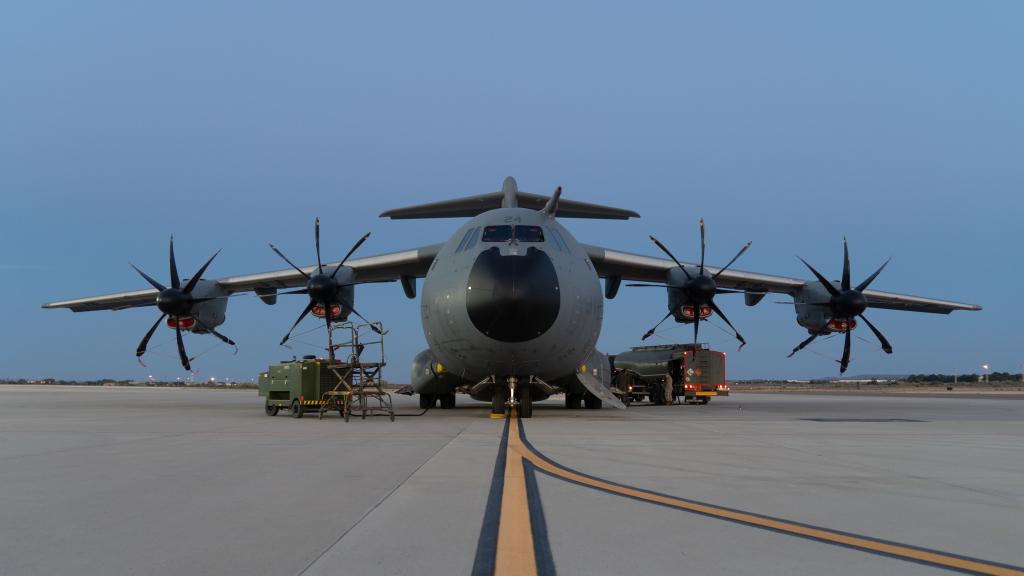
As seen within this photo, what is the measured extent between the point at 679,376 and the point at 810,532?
2757 cm

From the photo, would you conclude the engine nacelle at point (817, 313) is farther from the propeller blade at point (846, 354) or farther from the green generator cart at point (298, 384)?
the green generator cart at point (298, 384)

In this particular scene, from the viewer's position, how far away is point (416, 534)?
3.91 metres

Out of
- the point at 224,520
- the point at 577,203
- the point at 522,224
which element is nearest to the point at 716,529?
the point at 224,520

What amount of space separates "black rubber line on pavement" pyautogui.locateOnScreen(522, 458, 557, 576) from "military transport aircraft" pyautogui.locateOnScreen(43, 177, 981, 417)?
7610 millimetres

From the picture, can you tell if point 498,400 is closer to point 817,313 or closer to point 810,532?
point 810,532

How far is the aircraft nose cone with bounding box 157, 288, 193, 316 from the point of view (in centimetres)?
2109

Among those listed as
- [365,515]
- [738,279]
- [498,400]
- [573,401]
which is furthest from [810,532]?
[738,279]

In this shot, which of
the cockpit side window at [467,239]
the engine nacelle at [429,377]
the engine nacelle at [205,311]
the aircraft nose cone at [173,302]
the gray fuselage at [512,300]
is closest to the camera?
the gray fuselage at [512,300]

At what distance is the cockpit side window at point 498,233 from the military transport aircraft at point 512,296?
38 millimetres

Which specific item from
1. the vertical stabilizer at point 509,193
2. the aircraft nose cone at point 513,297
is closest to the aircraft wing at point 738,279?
the vertical stabilizer at point 509,193

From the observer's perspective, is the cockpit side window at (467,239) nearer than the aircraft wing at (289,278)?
Yes

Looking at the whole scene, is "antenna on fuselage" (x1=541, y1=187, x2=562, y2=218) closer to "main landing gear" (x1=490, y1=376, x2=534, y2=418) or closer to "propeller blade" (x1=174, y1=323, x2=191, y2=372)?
"main landing gear" (x1=490, y1=376, x2=534, y2=418)

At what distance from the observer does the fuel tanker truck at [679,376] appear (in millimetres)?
30094

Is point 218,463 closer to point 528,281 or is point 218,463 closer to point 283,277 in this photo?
point 528,281
